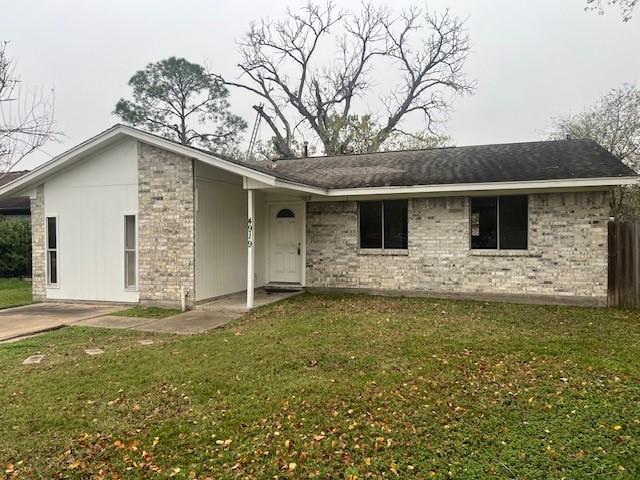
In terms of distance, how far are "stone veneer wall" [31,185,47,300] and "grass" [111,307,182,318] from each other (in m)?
3.11

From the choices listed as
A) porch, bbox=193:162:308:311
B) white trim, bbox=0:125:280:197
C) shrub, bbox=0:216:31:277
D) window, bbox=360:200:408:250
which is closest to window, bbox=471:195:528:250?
window, bbox=360:200:408:250

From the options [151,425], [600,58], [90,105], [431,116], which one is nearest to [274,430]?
[151,425]

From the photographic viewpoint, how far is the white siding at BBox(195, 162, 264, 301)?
34.7 feet

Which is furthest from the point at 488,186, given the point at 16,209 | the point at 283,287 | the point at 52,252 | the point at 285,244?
the point at 16,209

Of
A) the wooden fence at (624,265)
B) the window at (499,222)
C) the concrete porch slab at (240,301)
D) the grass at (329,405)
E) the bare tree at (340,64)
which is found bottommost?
the grass at (329,405)

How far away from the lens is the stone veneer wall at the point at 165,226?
33.9ft

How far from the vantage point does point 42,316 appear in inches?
386

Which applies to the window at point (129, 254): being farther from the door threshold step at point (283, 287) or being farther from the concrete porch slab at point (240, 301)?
the door threshold step at point (283, 287)

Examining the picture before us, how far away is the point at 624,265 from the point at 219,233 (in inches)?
358

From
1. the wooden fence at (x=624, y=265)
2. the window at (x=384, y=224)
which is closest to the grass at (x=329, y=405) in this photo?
the wooden fence at (x=624, y=265)

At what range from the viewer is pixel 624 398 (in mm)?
4566

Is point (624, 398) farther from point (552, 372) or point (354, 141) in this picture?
point (354, 141)

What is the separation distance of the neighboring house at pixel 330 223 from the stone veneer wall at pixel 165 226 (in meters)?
0.03

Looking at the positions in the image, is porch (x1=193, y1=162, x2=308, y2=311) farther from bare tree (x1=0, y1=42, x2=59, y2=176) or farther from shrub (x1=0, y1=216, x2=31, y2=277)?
shrub (x1=0, y1=216, x2=31, y2=277)
